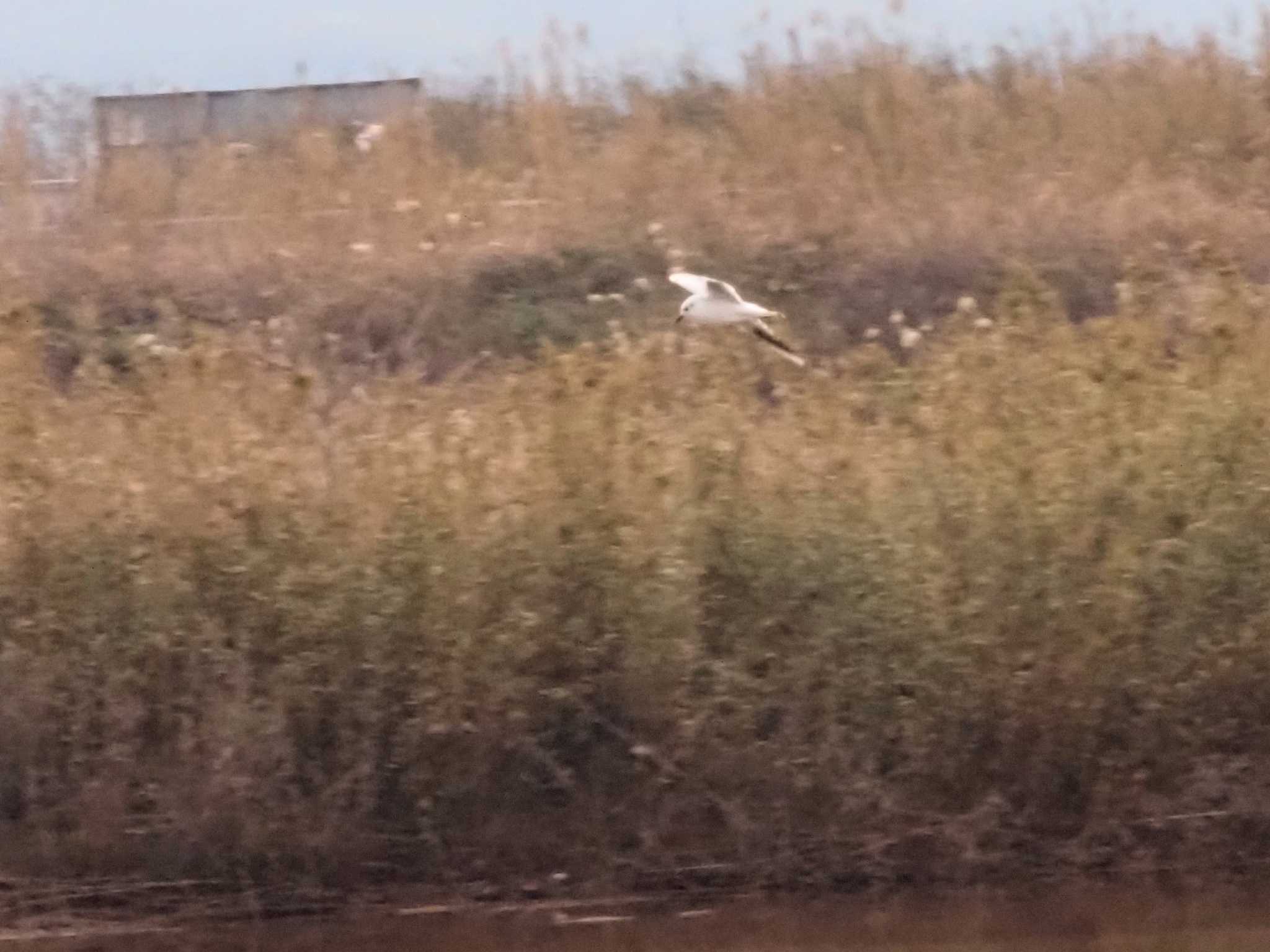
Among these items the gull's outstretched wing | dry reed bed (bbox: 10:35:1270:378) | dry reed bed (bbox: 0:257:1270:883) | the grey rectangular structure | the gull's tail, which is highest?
the grey rectangular structure

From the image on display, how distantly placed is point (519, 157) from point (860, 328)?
134 inches

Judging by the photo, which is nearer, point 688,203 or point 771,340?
point 771,340

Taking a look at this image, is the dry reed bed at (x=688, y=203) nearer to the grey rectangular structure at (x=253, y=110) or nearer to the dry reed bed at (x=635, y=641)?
the grey rectangular structure at (x=253, y=110)

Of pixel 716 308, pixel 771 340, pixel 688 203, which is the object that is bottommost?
pixel 771 340

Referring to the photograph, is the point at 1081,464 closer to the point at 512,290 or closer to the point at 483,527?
the point at 483,527

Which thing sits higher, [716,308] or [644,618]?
[716,308]

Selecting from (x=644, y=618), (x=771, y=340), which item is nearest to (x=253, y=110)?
(x=771, y=340)

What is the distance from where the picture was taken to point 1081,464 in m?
8.20

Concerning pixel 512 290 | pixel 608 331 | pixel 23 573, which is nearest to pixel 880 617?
pixel 23 573

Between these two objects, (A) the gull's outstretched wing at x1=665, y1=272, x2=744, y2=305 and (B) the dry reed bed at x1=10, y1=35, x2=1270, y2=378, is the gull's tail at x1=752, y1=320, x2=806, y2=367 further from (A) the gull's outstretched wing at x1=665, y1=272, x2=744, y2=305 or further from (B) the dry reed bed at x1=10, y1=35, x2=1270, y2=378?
(B) the dry reed bed at x1=10, y1=35, x2=1270, y2=378

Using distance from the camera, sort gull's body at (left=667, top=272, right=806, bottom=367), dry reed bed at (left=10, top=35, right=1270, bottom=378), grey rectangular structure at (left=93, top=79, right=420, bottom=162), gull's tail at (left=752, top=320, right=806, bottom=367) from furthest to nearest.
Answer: grey rectangular structure at (left=93, top=79, right=420, bottom=162) < dry reed bed at (left=10, top=35, right=1270, bottom=378) < gull's tail at (left=752, top=320, right=806, bottom=367) < gull's body at (left=667, top=272, right=806, bottom=367)

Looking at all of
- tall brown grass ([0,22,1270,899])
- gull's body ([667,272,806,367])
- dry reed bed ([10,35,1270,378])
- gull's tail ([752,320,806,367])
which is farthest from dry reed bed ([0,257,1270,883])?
dry reed bed ([10,35,1270,378])

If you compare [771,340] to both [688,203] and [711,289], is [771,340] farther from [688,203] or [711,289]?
[688,203]

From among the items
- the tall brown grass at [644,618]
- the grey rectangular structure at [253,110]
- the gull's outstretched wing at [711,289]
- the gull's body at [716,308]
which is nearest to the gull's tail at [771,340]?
the gull's body at [716,308]
